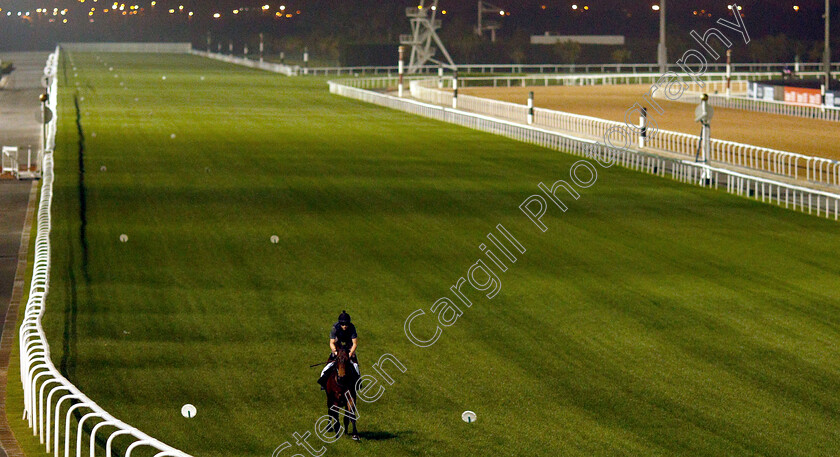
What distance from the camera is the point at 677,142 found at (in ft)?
108

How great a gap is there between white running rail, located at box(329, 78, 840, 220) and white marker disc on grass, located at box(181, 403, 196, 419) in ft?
46.8

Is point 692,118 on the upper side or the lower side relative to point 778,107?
lower

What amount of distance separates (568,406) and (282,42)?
12722cm

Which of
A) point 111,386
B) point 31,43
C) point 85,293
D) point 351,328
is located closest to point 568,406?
point 351,328

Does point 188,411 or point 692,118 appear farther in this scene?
point 692,118

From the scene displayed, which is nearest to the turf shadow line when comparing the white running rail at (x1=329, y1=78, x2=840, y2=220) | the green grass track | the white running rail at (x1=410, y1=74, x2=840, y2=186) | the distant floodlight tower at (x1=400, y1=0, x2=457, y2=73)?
the green grass track

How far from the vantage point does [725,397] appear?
1133 centimetres

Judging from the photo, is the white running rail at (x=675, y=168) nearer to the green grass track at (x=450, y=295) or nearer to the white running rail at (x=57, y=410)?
the green grass track at (x=450, y=295)

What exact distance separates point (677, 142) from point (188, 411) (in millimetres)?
24208

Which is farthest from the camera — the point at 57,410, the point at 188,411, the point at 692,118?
the point at 692,118

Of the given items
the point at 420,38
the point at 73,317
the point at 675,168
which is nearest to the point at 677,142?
the point at 675,168

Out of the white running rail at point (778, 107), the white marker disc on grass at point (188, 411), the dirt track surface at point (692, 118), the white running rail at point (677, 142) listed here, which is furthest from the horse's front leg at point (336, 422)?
the white running rail at point (778, 107)

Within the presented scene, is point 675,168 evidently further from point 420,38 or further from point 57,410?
point 420,38

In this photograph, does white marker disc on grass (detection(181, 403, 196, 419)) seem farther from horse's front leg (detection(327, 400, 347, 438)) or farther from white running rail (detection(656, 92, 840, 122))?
white running rail (detection(656, 92, 840, 122))
